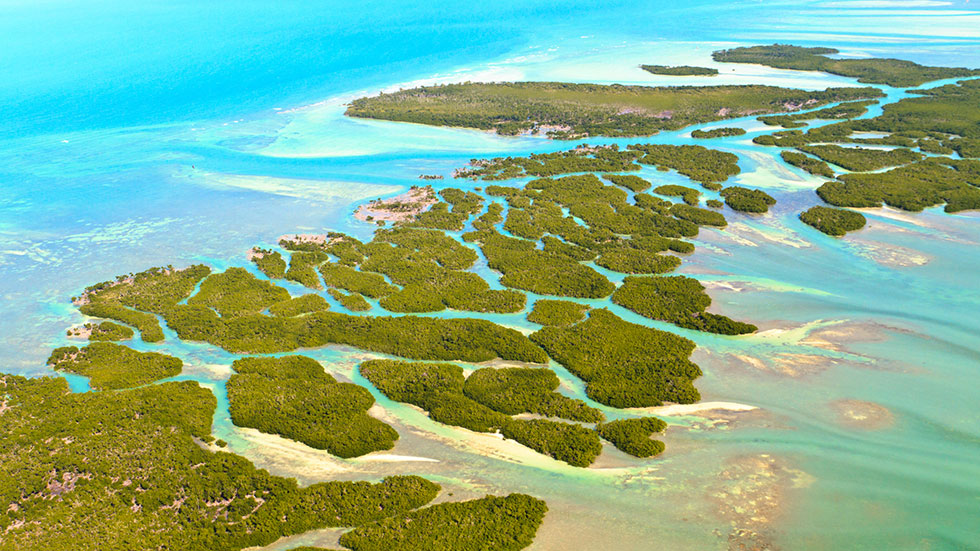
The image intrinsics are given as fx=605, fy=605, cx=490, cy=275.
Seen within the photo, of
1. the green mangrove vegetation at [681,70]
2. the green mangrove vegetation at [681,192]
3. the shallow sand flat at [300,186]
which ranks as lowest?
the green mangrove vegetation at [681,192]

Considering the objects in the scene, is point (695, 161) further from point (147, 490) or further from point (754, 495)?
point (147, 490)

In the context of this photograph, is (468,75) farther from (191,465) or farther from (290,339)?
(191,465)

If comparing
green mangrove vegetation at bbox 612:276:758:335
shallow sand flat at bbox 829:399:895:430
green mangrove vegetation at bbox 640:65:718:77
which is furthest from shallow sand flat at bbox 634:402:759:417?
green mangrove vegetation at bbox 640:65:718:77

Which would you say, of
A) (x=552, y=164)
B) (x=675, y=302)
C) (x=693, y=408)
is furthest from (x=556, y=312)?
(x=552, y=164)

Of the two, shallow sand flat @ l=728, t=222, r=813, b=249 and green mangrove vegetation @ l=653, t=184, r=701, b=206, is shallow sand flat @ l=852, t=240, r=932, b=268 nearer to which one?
shallow sand flat @ l=728, t=222, r=813, b=249

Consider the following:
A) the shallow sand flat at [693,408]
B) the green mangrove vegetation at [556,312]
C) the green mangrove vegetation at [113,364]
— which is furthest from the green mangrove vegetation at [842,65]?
the green mangrove vegetation at [113,364]

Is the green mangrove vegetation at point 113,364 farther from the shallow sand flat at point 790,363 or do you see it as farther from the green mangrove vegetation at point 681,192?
the green mangrove vegetation at point 681,192
